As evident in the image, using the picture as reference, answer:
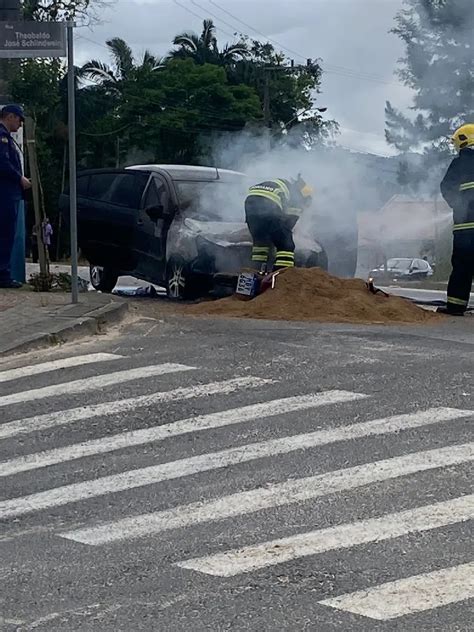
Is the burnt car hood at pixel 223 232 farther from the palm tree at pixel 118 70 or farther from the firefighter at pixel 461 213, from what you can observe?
the palm tree at pixel 118 70

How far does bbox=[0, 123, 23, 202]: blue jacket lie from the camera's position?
1326 centimetres

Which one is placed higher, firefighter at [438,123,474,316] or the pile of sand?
firefighter at [438,123,474,316]

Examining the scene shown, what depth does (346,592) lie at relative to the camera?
4.69 m

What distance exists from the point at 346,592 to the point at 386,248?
13624 mm

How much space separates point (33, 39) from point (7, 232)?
2.87 m

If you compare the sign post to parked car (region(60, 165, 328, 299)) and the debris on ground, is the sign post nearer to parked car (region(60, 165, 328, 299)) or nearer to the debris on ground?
the debris on ground

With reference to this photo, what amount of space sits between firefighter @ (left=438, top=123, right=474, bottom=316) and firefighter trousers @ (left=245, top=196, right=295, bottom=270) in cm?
177

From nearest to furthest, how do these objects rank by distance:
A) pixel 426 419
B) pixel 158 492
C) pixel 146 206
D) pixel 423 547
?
pixel 423 547, pixel 158 492, pixel 426 419, pixel 146 206

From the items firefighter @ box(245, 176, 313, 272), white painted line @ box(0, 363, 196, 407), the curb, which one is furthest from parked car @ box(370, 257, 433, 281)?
white painted line @ box(0, 363, 196, 407)

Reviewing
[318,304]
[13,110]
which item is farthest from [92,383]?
[13,110]

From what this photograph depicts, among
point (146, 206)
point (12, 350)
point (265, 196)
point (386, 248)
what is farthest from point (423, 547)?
point (386, 248)

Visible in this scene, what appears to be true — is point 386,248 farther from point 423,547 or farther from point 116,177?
point 423,547

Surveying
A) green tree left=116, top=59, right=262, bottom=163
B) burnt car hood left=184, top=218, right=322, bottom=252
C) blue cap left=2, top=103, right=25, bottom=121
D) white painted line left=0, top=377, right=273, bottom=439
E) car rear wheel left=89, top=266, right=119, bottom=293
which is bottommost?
white painted line left=0, top=377, right=273, bottom=439

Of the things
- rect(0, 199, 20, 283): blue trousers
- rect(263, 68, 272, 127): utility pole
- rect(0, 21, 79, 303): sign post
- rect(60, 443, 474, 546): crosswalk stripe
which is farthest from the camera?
rect(263, 68, 272, 127): utility pole
